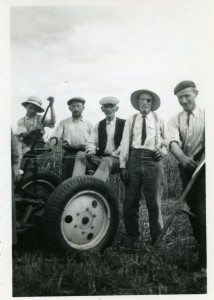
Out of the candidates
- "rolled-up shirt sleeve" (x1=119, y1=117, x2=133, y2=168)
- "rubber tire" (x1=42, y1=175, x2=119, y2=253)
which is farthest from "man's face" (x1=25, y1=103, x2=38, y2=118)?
"rolled-up shirt sleeve" (x1=119, y1=117, x2=133, y2=168)

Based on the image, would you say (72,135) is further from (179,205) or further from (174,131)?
(179,205)

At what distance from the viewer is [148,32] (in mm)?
4086

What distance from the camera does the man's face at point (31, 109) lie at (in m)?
4.09

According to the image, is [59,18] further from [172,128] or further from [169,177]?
[169,177]

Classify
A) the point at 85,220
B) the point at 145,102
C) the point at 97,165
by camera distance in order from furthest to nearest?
the point at 97,165
the point at 145,102
the point at 85,220

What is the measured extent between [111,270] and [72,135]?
143cm

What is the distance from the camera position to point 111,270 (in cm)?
384

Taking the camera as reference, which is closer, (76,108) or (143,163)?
(76,108)

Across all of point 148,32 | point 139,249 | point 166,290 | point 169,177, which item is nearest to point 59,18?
point 148,32

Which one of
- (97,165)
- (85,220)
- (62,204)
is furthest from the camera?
(97,165)

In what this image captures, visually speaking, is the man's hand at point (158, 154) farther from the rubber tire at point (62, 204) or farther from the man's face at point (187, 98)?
the rubber tire at point (62, 204)

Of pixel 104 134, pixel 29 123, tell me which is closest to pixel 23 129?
pixel 29 123

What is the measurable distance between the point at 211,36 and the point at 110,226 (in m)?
2.12

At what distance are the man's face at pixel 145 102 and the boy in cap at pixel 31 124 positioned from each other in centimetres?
88
